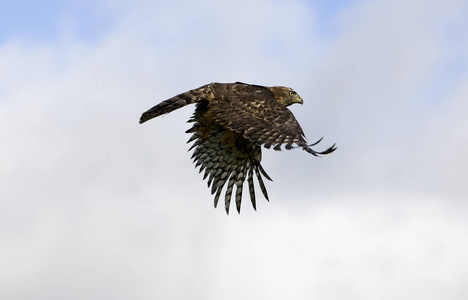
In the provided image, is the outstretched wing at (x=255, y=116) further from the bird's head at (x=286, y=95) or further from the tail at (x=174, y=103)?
the bird's head at (x=286, y=95)

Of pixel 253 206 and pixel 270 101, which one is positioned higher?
pixel 270 101

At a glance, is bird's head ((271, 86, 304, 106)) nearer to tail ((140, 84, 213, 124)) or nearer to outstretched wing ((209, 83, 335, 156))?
outstretched wing ((209, 83, 335, 156))

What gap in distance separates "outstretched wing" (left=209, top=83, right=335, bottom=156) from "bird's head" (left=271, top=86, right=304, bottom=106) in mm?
1597

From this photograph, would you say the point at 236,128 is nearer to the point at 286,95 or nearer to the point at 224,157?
the point at 224,157

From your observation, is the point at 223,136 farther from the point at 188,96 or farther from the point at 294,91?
the point at 294,91

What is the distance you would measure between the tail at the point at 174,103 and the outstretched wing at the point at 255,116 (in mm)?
245

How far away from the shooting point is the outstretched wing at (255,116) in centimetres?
1353

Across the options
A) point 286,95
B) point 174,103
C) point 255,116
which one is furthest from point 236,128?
point 286,95

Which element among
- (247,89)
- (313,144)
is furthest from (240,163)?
(313,144)

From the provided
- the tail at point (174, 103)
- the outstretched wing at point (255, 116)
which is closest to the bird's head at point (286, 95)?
the outstretched wing at point (255, 116)

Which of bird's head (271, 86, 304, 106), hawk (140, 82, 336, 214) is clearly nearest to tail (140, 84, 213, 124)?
hawk (140, 82, 336, 214)

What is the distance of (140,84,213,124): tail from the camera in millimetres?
14391

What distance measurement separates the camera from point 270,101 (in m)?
14.9

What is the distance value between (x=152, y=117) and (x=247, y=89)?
2.00 m
